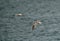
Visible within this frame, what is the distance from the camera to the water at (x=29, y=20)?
2941 millimetres

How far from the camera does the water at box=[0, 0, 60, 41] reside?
2941 millimetres

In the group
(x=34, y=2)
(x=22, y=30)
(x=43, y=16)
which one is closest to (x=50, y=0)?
(x=34, y=2)

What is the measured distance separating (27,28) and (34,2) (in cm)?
161

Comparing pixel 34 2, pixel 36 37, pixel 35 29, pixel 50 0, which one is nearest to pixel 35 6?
pixel 34 2

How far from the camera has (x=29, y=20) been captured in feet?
11.5

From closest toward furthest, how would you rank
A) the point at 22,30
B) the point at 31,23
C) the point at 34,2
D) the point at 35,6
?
the point at 22,30 < the point at 31,23 < the point at 35,6 < the point at 34,2

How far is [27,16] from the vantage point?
3697 mm

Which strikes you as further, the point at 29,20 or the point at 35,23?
the point at 29,20

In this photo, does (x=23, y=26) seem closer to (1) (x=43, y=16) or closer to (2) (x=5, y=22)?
(2) (x=5, y=22)

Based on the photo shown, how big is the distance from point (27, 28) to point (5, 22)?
544mm

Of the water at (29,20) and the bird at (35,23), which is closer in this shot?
the water at (29,20)

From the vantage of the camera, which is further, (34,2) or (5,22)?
(34,2)

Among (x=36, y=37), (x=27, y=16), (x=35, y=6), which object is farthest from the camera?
(x=35, y=6)

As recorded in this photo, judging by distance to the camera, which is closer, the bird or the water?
the water
